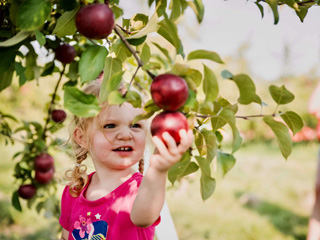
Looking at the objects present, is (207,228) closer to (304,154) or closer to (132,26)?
(132,26)

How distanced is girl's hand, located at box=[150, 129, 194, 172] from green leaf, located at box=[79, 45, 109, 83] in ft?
0.59

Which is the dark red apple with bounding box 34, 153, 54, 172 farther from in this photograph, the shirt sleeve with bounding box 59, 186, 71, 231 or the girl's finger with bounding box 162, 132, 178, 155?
the girl's finger with bounding box 162, 132, 178, 155

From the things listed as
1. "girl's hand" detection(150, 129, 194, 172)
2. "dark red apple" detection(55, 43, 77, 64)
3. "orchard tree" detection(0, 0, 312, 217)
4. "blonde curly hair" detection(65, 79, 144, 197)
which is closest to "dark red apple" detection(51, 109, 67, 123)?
"blonde curly hair" detection(65, 79, 144, 197)

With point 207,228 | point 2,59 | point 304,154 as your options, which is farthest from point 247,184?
point 2,59

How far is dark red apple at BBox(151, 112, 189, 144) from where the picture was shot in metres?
0.63

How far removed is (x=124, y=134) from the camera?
1.10m

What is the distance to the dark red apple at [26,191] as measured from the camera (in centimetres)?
186

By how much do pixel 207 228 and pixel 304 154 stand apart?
3337 millimetres

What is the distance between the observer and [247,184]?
4348mm

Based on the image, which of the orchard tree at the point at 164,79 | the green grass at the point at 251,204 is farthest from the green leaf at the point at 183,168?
the green grass at the point at 251,204

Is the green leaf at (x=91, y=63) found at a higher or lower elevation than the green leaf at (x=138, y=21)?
higher

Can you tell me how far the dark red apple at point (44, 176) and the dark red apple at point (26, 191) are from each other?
0.15 feet

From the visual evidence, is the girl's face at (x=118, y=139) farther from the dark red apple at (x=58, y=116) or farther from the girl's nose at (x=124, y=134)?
the dark red apple at (x=58, y=116)

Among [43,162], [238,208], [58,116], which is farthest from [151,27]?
[238,208]
